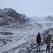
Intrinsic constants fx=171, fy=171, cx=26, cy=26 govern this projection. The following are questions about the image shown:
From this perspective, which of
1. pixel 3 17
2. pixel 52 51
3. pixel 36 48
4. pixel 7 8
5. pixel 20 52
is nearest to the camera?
pixel 52 51

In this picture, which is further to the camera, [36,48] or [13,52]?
[13,52]

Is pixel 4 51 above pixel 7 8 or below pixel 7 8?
below

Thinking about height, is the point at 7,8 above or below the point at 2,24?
above

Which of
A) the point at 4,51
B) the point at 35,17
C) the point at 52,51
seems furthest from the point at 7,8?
the point at 52,51

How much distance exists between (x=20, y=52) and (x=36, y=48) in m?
1.55

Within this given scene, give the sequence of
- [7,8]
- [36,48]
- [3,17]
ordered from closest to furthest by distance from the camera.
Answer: [36,48]
[3,17]
[7,8]

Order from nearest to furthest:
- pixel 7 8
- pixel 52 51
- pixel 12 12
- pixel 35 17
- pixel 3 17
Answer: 1. pixel 52 51
2. pixel 3 17
3. pixel 12 12
4. pixel 7 8
5. pixel 35 17

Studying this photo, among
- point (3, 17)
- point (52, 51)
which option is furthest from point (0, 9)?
point (52, 51)

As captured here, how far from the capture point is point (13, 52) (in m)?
11.2

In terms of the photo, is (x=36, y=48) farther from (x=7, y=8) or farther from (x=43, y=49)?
(x=7, y=8)

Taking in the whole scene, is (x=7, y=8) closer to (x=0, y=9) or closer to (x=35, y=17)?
(x=0, y=9)

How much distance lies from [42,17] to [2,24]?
1177 inches

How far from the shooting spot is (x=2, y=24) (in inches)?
1248

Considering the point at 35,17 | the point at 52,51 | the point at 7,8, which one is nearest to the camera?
the point at 52,51
